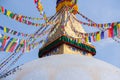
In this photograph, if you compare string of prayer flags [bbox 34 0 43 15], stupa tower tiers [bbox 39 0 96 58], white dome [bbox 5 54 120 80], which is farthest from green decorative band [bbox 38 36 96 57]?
white dome [bbox 5 54 120 80]

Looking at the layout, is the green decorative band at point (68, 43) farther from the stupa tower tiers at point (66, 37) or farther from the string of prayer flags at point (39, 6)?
the string of prayer flags at point (39, 6)

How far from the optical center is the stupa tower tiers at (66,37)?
11.4 meters

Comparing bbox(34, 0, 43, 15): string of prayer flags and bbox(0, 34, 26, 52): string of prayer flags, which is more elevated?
bbox(34, 0, 43, 15): string of prayer flags

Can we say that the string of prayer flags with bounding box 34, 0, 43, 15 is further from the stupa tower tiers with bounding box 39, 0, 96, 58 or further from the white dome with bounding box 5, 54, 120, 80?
the white dome with bounding box 5, 54, 120, 80

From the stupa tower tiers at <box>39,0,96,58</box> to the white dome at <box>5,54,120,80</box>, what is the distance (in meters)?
3.17

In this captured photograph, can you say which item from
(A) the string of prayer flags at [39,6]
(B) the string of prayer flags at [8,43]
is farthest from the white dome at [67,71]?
(A) the string of prayer flags at [39,6]

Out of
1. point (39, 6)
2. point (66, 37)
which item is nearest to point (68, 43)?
point (66, 37)

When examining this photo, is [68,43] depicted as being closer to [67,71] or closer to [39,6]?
[39,6]

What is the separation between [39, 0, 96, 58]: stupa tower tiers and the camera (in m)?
11.4

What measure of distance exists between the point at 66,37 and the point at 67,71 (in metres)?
4.25

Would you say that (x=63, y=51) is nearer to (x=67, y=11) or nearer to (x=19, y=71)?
(x=67, y=11)

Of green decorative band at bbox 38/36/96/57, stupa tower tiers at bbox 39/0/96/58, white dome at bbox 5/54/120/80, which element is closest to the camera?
white dome at bbox 5/54/120/80

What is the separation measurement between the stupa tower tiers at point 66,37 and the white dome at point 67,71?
3173mm

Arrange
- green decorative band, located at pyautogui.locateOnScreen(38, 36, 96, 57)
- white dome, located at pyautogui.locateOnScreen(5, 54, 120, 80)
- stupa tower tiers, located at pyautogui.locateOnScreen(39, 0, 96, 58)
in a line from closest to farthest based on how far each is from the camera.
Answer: white dome, located at pyautogui.locateOnScreen(5, 54, 120, 80) < green decorative band, located at pyautogui.locateOnScreen(38, 36, 96, 57) < stupa tower tiers, located at pyautogui.locateOnScreen(39, 0, 96, 58)
